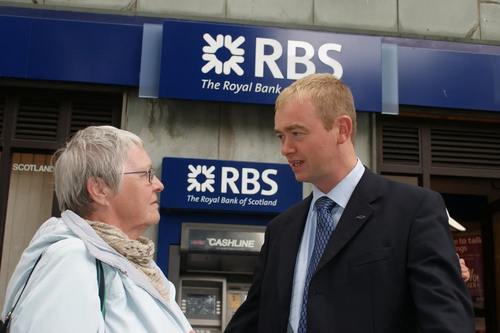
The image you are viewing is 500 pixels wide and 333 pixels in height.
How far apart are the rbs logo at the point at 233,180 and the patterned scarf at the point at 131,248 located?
2.81 meters

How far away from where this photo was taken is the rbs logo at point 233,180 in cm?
482

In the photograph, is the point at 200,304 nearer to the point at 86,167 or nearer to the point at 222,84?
the point at 222,84

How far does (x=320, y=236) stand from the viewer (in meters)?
2.03

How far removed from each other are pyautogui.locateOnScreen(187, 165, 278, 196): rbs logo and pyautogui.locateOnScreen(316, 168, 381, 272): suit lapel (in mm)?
2847

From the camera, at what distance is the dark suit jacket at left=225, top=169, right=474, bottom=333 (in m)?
1.67

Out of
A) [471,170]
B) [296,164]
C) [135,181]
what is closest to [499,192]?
[471,170]

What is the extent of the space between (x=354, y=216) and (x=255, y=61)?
337 centimetres

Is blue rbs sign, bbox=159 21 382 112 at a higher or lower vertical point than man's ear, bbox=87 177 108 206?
higher

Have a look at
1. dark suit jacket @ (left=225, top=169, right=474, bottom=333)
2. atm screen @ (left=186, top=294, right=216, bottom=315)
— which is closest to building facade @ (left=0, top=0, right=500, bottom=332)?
atm screen @ (left=186, top=294, right=216, bottom=315)

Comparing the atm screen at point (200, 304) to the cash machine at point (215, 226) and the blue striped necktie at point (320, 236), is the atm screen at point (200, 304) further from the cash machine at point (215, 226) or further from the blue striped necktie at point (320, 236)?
the blue striped necktie at point (320, 236)

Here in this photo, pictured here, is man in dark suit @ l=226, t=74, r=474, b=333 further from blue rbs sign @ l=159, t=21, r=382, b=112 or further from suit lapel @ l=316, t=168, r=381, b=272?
blue rbs sign @ l=159, t=21, r=382, b=112

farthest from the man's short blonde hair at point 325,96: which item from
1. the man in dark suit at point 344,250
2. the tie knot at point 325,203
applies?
the tie knot at point 325,203

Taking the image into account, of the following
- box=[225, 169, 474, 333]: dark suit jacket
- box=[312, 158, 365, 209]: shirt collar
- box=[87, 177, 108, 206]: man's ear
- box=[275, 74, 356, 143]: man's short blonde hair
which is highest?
box=[275, 74, 356, 143]: man's short blonde hair

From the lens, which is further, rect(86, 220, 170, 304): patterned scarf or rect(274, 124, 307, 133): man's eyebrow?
rect(274, 124, 307, 133): man's eyebrow
